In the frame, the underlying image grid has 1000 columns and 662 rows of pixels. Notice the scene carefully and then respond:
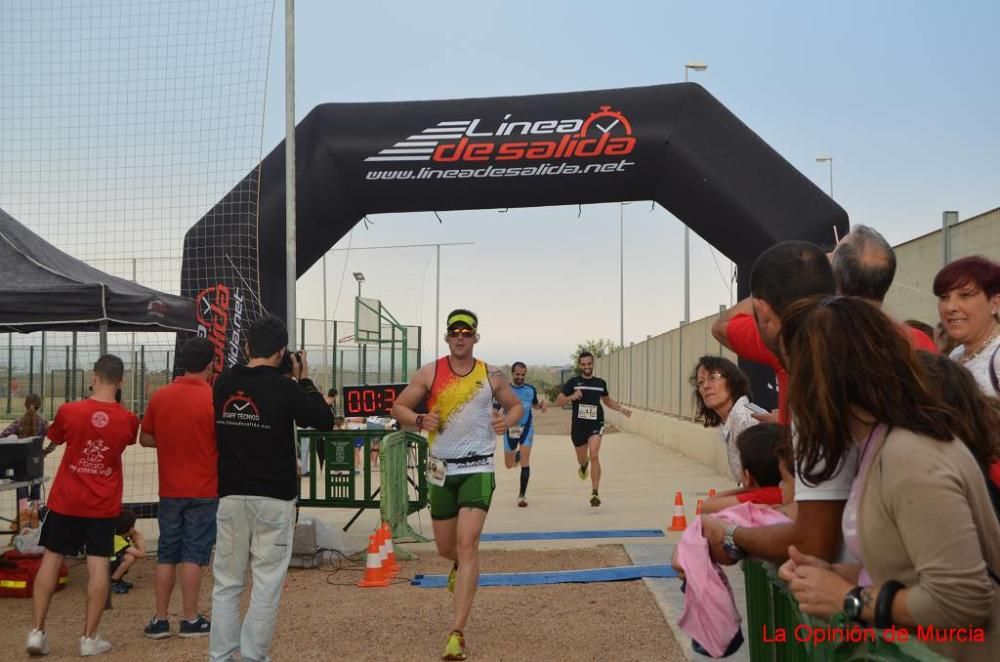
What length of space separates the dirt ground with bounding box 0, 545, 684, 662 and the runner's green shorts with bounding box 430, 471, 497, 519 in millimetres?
883

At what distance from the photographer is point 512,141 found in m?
10.7

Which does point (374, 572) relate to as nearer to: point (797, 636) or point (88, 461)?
point (88, 461)

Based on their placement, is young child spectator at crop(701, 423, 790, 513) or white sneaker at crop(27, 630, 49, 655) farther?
white sneaker at crop(27, 630, 49, 655)

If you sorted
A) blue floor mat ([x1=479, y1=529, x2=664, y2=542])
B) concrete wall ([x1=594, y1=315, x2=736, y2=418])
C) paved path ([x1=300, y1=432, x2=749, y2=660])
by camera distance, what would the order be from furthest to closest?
concrete wall ([x1=594, y1=315, x2=736, y2=418]), blue floor mat ([x1=479, y1=529, x2=664, y2=542]), paved path ([x1=300, y1=432, x2=749, y2=660])

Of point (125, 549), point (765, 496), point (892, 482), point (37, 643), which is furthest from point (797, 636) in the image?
point (125, 549)

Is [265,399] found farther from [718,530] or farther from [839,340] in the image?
[839,340]

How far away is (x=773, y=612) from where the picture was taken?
3.11 meters

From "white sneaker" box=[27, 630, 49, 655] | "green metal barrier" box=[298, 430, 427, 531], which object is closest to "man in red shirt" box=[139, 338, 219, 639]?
"white sneaker" box=[27, 630, 49, 655]

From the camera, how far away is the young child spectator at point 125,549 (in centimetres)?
856

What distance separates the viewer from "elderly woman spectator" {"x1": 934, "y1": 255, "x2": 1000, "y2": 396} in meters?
4.04

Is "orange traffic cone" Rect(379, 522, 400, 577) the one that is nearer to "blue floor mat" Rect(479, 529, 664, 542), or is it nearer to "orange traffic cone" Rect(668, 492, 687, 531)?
"blue floor mat" Rect(479, 529, 664, 542)

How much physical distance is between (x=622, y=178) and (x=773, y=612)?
817 cm

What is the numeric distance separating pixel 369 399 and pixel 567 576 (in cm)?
325

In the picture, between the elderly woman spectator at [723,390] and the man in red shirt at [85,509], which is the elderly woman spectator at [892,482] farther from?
the man in red shirt at [85,509]
